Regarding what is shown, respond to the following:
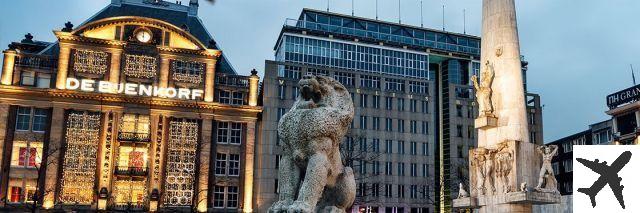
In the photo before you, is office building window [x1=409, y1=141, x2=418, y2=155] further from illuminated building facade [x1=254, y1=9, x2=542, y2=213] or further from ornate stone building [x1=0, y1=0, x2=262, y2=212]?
ornate stone building [x1=0, y1=0, x2=262, y2=212]

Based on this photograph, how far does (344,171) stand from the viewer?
438 inches

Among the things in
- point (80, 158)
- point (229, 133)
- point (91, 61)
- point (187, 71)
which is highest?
point (91, 61)

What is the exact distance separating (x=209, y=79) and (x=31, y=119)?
15830mm

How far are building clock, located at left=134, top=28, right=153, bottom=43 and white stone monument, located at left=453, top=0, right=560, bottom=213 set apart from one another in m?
46.6

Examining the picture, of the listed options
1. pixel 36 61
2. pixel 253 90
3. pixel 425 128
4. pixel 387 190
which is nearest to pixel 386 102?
pixel 425 128

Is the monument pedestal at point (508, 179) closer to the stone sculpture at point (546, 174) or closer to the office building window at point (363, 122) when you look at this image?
the stone sculpture at point (546, 174)

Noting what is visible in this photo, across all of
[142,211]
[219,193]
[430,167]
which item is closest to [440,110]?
[430,167]

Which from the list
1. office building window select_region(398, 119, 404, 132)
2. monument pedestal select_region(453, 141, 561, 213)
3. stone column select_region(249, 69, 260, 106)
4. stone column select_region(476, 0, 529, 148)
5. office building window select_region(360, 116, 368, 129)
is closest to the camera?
monument pedestal select_region(453, 141, 561, 213)

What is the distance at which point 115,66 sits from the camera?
62844mm

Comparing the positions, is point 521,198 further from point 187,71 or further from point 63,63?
point 63,63

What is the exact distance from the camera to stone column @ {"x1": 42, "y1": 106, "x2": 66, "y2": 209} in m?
58.6

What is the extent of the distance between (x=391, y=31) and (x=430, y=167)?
18.3 m

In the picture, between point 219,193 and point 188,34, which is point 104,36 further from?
point 219,193

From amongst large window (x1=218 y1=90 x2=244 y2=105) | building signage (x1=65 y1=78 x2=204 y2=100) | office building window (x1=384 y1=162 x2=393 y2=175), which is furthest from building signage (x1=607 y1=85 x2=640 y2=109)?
building signage (x1=65 y1=78 x2=204 y2=100)
